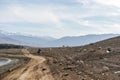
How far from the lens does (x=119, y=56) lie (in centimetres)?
6600

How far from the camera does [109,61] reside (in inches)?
2431

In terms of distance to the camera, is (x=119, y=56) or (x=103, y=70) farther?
(x=119, y=56)

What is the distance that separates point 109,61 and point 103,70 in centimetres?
1098

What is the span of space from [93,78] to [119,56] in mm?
24050

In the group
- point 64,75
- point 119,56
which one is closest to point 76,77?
point 64,75

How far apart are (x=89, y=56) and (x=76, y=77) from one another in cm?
2968

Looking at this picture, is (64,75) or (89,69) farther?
(89,69)

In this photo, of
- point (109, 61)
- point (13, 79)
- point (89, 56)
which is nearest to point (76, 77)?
point (13, 79)

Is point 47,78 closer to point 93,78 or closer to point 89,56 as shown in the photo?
point 93,78

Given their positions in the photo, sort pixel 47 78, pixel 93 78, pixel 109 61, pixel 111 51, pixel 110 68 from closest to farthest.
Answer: pixel 93 78, pixel 47 78, pixel 110 68, pixel 109 61, pixel 111 51

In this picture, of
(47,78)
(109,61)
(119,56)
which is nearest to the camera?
(47,78)

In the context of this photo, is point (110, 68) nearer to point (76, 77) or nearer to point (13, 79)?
point (76, 77)

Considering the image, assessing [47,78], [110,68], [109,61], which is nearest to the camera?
[47,78]

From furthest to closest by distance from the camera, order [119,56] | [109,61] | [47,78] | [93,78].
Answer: [119,56]
[109,61]
[47,78]
[93,78]
